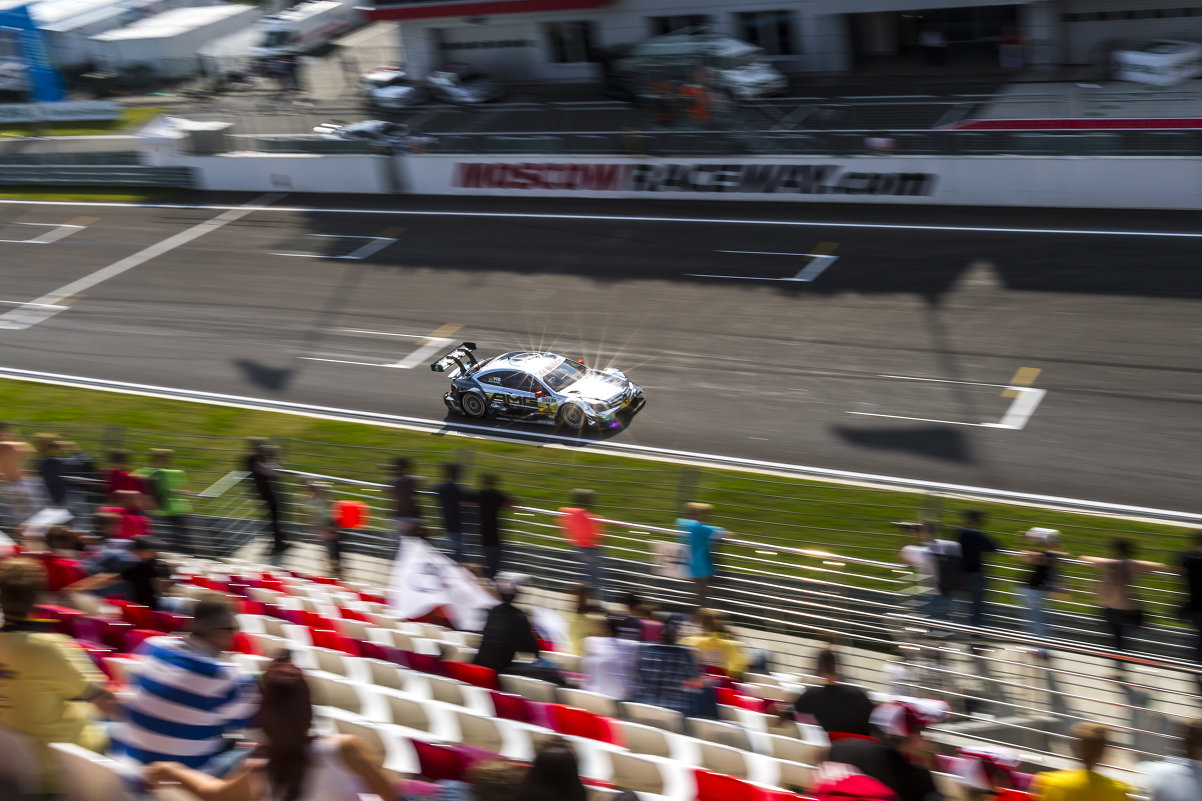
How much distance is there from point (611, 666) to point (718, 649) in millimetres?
1212

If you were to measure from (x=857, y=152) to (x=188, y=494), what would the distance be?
714 inches

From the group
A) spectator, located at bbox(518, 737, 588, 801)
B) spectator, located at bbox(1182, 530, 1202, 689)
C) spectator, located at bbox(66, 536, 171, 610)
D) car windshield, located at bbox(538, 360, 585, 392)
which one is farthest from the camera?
car windshield, located at bbox(538, 360, 585, 392)

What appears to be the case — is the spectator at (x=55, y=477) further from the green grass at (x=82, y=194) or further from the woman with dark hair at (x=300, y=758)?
the green grass at (x=82, y=194)

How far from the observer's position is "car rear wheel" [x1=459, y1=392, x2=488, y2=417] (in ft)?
65.1

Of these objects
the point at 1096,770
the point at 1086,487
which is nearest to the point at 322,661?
the point at 1096,770

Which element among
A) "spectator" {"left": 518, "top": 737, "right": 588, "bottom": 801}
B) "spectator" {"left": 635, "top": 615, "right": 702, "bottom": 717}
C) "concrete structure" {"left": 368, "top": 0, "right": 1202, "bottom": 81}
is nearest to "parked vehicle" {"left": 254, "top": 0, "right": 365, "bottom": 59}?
"concrete structure" {"left": 368, "top": 0, "right": 1202, "bottom": 81}

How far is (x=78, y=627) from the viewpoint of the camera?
338 inches

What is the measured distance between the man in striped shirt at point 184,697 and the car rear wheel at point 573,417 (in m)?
12.8

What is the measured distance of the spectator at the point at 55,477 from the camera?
14.1 m

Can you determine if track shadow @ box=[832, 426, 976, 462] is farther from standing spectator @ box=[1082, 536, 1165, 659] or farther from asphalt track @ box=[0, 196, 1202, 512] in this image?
standing spectator @ box=[1082, 536, 1165, 659]

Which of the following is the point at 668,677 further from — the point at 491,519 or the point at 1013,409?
the point at 1013,409

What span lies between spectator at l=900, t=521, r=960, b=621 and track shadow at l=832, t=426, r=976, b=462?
5872 millimetres

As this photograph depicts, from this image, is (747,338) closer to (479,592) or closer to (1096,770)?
(479,592)

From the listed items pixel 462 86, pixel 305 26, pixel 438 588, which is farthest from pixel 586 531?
pixel 305 26
